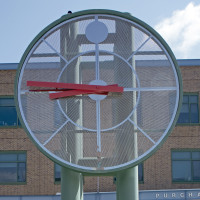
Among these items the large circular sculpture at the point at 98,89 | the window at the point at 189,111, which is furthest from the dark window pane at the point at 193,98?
the large circular sculpture at the point at 98,89

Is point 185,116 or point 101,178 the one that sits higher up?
point 185,116

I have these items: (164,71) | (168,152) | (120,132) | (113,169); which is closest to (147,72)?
(164,71)

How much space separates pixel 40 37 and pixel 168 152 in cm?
1471

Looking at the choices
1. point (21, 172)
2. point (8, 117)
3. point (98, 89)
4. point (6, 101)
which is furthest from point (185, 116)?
point (98, 89)

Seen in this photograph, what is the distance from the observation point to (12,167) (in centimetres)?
2373

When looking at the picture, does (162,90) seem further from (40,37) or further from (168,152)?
(168,152)

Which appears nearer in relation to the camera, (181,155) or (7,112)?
(181,155)

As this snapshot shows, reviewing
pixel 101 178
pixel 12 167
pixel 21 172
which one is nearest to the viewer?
pixel 101 178

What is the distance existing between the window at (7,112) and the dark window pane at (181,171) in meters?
8.08

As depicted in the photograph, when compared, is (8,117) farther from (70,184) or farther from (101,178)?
(70,184)

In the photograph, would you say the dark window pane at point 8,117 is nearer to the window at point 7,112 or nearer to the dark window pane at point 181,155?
the window at point 7,112

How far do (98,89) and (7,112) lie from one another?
1517 centimetres

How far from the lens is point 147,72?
33.2 feet

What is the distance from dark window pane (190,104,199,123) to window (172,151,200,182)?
61.6 inches
